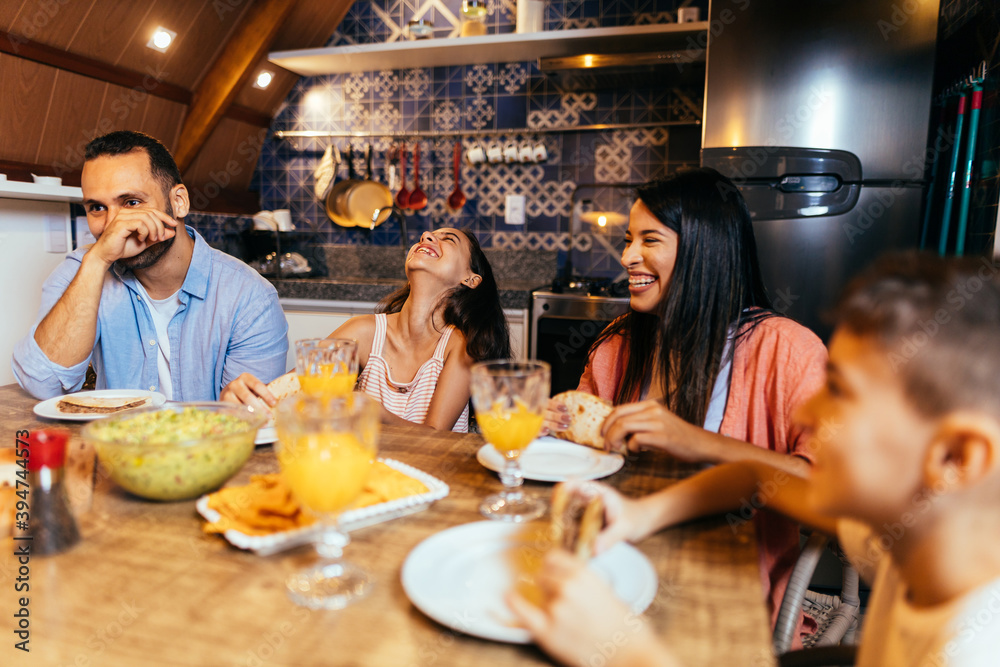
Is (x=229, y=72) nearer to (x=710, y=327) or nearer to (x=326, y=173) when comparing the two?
(x=326, y=173)

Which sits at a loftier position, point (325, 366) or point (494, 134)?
point (494, 134)

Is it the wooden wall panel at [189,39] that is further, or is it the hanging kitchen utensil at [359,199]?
the hanging kitchen utensil at [359,199]

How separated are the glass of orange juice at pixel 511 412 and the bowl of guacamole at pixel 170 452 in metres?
0.34

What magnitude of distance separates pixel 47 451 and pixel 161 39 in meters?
2.98

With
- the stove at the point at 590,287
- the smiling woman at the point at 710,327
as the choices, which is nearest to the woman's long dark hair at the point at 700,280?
the smiling woman at the point at 710,327

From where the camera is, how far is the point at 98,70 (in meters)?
2.95

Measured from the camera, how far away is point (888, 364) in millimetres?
620

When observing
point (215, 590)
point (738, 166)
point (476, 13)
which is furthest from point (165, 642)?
point (476, 13)

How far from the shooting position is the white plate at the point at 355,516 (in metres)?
0.77

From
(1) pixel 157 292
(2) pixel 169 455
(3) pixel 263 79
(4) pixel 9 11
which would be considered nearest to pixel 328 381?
(2) pixel 169 455

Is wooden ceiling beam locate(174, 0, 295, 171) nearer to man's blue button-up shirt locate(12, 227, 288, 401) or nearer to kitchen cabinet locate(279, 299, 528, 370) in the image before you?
kitchen cabinet locate(279, 299, 528, 370)

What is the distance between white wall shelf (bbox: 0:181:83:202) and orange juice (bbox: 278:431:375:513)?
2556 mm

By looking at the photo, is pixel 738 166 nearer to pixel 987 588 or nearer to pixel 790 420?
pixel 790 420

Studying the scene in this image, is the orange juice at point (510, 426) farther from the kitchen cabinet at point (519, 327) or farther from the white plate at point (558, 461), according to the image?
the kitchen cabinet at point (519, 327)
